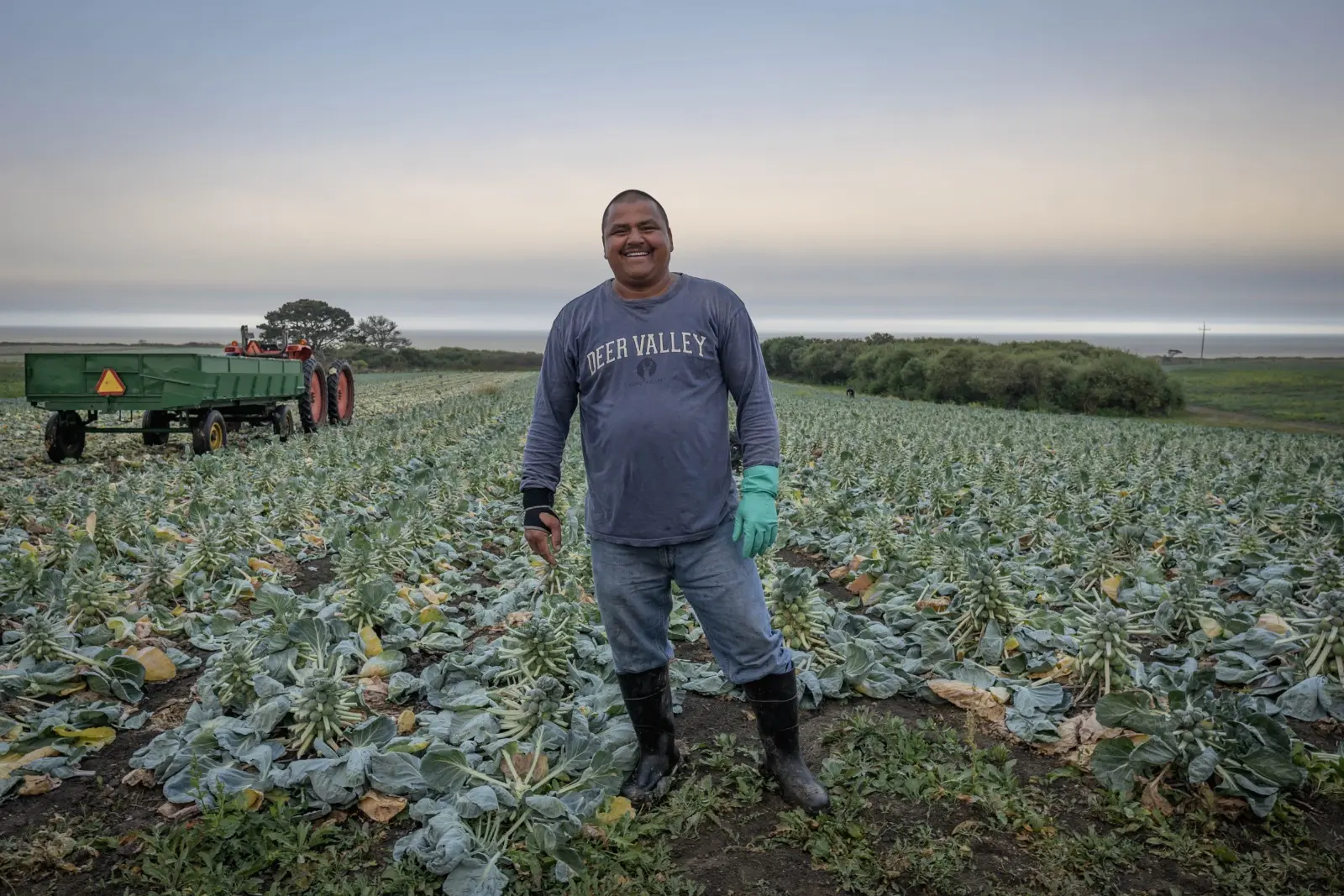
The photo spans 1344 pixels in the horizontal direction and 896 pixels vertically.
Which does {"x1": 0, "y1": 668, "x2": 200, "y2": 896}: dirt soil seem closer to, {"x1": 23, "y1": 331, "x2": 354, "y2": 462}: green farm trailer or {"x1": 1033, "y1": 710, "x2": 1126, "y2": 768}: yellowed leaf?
{"x1": 1033, "y1": 710, "x2": 1126, "y2": 768}: yellowed leaf

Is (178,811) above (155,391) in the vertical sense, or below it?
below

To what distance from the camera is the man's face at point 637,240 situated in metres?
3.02

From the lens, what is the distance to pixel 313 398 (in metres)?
17.0

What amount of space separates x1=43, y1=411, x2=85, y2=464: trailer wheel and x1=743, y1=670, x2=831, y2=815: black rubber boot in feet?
41.4

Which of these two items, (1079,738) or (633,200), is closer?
(633,200)

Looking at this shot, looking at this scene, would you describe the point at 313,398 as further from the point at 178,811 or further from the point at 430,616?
the point at 178,811

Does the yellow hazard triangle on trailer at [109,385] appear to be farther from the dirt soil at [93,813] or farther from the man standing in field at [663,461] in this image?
the man standing in field at [663,461]

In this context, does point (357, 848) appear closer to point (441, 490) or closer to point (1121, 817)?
point (1121, 817)

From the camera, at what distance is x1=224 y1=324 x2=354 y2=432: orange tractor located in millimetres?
15640

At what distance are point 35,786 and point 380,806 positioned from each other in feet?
4.86

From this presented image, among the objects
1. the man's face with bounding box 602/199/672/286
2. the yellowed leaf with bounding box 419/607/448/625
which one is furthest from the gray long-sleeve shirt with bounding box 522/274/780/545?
the yellowed leaf with bounding box 419/607/448/625

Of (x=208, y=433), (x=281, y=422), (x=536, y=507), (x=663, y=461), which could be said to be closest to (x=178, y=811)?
(x=536, y=507)

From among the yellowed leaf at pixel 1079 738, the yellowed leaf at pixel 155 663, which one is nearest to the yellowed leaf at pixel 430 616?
the yellowed leaf at pixel 155 663

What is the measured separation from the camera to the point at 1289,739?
3.21 meters
